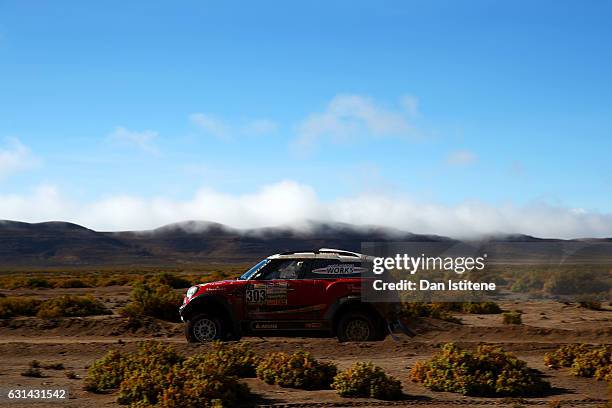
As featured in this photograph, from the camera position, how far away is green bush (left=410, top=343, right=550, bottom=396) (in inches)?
410

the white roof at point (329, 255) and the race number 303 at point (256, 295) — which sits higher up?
the white roof at point (329, 255)

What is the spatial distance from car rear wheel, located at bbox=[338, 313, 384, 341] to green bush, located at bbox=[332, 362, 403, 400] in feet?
12.9

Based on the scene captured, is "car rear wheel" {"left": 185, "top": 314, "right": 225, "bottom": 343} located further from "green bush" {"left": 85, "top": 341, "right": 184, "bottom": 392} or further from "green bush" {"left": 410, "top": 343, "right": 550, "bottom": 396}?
"green bush" {"left": 410, "top": 343, "right": 550, "bottom": 396}

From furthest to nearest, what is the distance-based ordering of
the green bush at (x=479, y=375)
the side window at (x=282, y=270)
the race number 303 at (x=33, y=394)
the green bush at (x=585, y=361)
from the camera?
1. the side window at (x=282, y=270)
2. the green bush at (x=585, y=361)
3. the green bush at (x=479, y=375)
4. the race number 303 at (x=33, y=394)

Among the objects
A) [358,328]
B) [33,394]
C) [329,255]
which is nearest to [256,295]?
[329,255]

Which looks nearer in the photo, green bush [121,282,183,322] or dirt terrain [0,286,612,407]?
dirt terrain [0,286,612,407]

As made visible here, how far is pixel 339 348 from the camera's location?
46.9ft

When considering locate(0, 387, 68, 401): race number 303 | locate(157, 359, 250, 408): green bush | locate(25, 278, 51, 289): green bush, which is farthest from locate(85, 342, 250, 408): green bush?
locate(25, 278, 51, 289): green bush

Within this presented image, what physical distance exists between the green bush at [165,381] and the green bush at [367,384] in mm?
1496

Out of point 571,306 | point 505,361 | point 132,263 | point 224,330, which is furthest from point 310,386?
point 132,263

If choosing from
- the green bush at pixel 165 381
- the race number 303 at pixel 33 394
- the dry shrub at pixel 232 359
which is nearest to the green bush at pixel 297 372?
the dry shrub at pixel 232 359

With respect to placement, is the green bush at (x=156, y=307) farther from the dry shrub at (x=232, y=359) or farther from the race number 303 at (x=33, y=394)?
the race number 303 at (x=33, y=394)

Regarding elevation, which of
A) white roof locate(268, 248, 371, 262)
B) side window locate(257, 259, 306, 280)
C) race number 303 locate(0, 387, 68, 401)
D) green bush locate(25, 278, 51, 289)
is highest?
white roof locate(268, 248, 371, 262)

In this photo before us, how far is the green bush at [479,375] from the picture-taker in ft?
34.2
